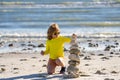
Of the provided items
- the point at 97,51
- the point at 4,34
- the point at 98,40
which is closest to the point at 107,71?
the point at 97,51

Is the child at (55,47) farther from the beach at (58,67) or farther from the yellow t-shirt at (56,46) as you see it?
the beach at (58,67)

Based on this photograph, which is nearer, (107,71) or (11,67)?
(107,71)

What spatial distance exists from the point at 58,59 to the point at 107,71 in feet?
4.46

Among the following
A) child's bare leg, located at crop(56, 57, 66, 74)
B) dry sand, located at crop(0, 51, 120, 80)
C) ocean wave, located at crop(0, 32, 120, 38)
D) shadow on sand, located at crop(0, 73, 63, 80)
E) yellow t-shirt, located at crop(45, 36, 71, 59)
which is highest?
yellow t-shirt, located at crop(45, 36, 71, 59)

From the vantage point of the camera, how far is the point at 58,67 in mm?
14875

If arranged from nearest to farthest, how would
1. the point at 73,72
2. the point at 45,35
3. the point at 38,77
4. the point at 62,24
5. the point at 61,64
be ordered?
1. the point at 73,72
2. the point at 38,77
3. the point at 61,64
4. the point at 45,35
5. the point at 62,24

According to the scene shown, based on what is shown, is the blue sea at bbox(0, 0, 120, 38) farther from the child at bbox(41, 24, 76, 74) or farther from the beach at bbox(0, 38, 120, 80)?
the child at bbox(41, 24, 76, 74)

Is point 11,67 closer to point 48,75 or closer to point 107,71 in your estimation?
point 48,75

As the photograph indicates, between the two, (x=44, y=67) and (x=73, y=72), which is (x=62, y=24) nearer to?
(x=44, y=67)

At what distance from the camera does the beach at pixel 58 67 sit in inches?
517

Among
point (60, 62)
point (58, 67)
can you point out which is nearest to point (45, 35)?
point (58, 67)

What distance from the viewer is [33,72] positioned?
13961 millimetres

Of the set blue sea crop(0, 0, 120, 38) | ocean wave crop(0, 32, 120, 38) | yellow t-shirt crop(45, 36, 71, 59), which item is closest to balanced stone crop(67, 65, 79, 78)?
yellow t-shirt crop(45, 36, 71, 59)

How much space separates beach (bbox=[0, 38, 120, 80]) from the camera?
13141mm
